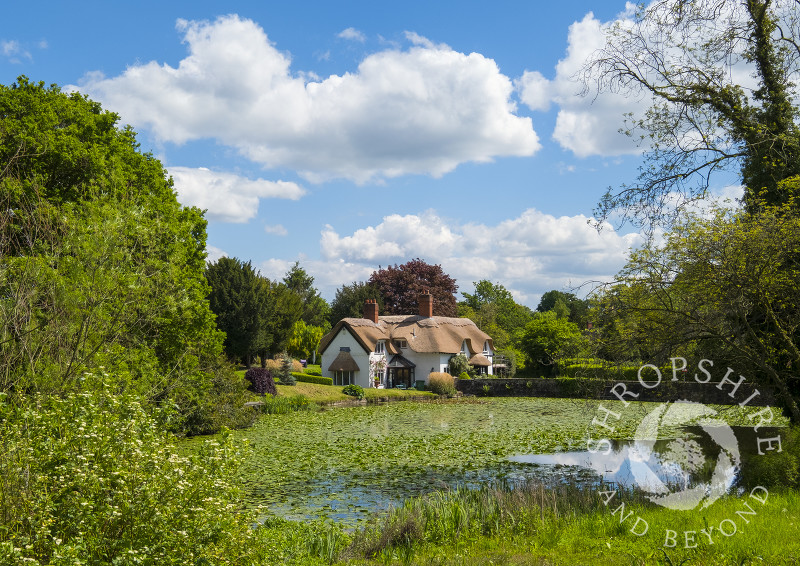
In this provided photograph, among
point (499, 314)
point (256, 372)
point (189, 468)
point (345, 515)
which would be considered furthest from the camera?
point (499, 314)

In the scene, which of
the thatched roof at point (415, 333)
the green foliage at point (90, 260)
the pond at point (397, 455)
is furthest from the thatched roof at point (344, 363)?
the green foliage at point (90, 260)

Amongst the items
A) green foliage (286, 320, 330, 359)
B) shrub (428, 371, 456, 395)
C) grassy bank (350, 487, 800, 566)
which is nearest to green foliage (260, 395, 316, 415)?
shrub (428, 371, 456, 395)

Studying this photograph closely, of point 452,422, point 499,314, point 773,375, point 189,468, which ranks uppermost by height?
point 499,314

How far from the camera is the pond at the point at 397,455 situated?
11453 millimetres

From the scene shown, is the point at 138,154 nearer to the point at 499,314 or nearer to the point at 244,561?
the point at 244,561

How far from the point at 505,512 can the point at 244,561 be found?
176 inches

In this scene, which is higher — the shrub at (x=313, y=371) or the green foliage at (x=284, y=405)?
the shrub at (x=313, y=371)

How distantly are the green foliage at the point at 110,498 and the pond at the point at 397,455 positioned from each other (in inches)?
44.2

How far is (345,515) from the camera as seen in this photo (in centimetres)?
1005

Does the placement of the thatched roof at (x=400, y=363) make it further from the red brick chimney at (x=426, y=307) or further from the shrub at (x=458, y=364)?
the red brick chimney at (x=426, y=307)

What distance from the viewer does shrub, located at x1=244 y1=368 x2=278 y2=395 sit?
2905cm

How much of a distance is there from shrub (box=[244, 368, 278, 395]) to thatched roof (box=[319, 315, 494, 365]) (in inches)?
479

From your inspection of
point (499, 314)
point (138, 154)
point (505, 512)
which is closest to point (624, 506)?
point (505, 512)

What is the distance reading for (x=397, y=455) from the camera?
1585cm
